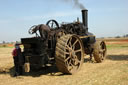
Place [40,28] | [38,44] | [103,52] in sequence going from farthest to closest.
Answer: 1. [103,52]
2. [40,28]
3. [38,44]

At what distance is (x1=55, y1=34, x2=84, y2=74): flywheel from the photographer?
635cm

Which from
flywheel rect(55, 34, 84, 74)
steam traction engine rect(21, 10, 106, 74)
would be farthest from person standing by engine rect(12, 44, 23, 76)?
flywheel rect(55, 34, 84, 74)

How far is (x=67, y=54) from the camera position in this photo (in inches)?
291

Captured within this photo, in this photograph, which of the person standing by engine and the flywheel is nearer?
the flywheel

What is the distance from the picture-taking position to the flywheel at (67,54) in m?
6.35

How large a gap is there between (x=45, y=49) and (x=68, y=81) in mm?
1920

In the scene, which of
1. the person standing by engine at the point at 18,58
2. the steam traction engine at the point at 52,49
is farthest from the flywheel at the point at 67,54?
the person standing by engine at the point at 18,58

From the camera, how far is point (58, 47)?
21.2 feet

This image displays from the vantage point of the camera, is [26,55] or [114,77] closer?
[114,77]

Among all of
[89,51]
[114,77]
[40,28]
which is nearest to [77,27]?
[89,51]

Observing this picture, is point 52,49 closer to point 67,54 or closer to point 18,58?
point 67,54

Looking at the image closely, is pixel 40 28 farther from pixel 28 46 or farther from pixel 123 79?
pixel 123 79

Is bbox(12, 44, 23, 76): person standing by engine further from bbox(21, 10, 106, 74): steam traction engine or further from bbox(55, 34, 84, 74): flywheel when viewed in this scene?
bbox(55, 34, 84, 74): flywheel

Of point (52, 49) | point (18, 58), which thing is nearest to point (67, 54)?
point (52, 49)
